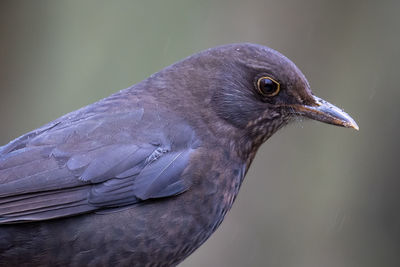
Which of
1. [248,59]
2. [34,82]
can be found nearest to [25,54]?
[34,82]

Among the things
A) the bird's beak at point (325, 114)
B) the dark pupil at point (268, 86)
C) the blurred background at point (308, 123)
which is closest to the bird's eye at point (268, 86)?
the dark pupil at point (268, 86)

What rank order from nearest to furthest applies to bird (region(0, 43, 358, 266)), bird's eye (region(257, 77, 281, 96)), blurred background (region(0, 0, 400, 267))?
bird (region(0, 43, 358, 266)) < bird's eye (region(257, 77, 281, 96)) < blurred background (region(0, 0, 400, 267))

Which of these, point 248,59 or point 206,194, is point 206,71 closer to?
point 248,59

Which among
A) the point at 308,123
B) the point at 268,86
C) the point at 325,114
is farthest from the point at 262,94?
the point at 308,123

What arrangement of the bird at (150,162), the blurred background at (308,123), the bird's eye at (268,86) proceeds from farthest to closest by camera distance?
the blurred background at (308,123) < the bird's eye at (268,86) < the bird at (150,162)

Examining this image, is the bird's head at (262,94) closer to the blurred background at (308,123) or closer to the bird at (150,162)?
the bird at (150,162)

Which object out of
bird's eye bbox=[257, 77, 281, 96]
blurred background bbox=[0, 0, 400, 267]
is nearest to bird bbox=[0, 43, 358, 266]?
bird's eye bbox=[257, 77, 281, 96]

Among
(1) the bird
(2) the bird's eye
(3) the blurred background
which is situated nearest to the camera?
(1) the bird

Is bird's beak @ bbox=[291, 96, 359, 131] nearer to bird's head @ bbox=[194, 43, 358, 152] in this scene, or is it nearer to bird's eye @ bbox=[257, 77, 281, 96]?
bird's head @ bbox=[194, 43, 358, 152]
